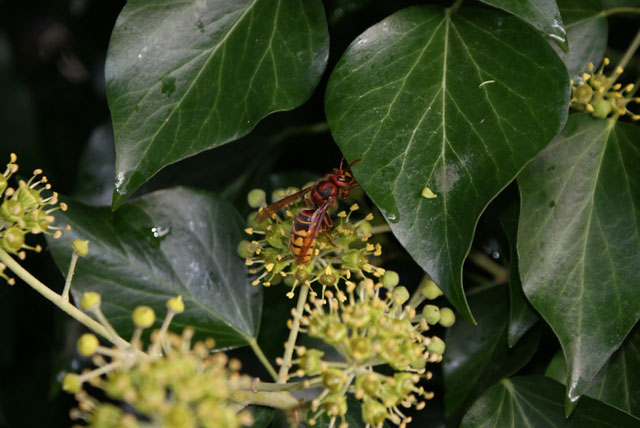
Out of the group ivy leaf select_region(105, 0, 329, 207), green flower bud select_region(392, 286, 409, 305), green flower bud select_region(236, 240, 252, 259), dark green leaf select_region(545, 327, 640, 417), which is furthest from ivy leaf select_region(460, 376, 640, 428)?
ivy leaf select_region(105, 0, 329, 207)

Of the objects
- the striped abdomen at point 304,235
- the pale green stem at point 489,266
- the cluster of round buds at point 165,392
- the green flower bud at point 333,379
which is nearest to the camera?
the cluster of round buds at point 165,392

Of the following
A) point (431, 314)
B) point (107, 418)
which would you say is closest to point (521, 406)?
point (431, 314)

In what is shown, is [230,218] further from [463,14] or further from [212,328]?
[463,14]

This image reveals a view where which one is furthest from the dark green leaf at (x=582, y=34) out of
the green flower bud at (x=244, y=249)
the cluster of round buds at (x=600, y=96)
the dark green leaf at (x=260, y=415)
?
the dark green leaf at (x=260, y=415)

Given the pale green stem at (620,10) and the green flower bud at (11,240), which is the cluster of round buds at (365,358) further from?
the pale green stem at (620,10)

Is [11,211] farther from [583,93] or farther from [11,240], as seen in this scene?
[583,93]

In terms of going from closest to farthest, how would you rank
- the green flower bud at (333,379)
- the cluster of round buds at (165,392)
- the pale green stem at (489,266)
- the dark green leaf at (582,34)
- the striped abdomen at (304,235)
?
the cluster of round buds at (165,392) < the green flower bud at (333,379) < the striped abdomen at (304,235) < the dark green leaf at (582,34) < the pale green stem at (489,266)

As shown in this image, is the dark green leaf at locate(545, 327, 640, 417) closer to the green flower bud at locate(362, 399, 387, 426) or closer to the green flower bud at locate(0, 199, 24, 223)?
the green flower bud at locate(362, 399, 387, 426)
